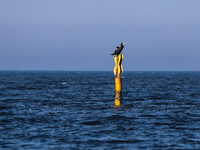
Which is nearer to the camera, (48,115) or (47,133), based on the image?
(47,133)

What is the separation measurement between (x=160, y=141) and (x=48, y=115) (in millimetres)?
10884

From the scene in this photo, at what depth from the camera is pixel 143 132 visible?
20.0m

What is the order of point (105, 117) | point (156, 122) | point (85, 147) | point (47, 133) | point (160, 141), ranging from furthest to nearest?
point (105, 117) < point (156, 122) < point (47, 133) < point (160, 141) < point (85, 147)

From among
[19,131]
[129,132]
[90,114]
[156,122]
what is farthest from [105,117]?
[19,131]

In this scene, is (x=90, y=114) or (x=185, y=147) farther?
(x=90, y=114)

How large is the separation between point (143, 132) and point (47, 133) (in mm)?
5036

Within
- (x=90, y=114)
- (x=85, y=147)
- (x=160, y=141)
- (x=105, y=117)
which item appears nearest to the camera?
(x=85, y=147)

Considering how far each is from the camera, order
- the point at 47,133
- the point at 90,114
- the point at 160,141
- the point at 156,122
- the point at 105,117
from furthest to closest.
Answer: the point at 90,114 → the point at 105,117 → the point at 156,122 → the point at 47,133 → the point at 160,141

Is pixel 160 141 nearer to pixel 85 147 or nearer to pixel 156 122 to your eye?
pixel 85 147

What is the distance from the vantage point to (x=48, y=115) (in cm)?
2647

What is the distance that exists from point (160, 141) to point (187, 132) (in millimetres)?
2990

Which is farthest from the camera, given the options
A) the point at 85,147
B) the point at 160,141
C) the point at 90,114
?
the point at 90,114

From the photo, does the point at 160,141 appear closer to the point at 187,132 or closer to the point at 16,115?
the point at 187,132

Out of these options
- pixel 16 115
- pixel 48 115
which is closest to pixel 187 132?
pixel 48 115
